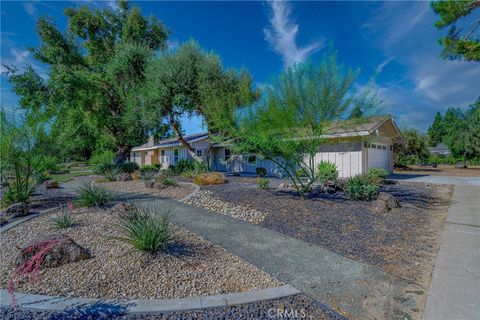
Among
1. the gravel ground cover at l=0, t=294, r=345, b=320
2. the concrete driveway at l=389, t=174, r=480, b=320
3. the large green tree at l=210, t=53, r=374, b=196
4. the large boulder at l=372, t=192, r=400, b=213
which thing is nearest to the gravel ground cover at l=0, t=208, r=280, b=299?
the gravel ground cover at l=0, t=294, r=345, b=320

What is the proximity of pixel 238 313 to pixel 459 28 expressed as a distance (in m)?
12.9

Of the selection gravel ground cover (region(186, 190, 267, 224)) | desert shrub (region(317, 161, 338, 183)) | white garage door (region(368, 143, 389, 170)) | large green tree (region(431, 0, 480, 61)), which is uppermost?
large green tree (region(431, 0, 480, 61))

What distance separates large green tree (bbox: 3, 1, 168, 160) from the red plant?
1286 centimetres

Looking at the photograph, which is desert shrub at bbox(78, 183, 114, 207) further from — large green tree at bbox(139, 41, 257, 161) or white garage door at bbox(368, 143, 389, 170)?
white garage door at bbox(368, 143, 389, 170)

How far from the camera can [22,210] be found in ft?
19.9

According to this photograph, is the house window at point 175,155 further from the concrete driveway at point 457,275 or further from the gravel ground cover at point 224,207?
the concrete driveway at point 457,275

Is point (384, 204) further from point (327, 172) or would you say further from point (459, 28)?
point (459, 28)

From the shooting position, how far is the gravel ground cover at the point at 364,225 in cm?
367

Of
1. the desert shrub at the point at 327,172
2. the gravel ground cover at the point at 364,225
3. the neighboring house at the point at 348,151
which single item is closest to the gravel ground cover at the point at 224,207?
the gravel ground cover at the point at 364,225

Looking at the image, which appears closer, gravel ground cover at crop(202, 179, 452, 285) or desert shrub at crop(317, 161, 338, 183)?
gravel ground cover at crop(202, 179, 452, 285)

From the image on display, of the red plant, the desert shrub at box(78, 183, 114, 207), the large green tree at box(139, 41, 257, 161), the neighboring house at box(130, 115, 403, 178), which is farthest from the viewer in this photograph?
the large green tree at box(139, 41, 257, 161)

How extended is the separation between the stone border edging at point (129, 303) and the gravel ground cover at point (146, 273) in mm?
108

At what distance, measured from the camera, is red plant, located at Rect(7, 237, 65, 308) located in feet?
9.54

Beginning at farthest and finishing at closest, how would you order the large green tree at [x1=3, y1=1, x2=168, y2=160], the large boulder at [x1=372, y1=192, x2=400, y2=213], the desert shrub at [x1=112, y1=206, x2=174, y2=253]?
the large green tree at [x1=3, y1=1, x2=168, y2=160] < the large boulder at [x1=372, y1=192, x2=400, y2=213] < the desert shrub at [x1=112, y1=206, x2=174, y2=253]
